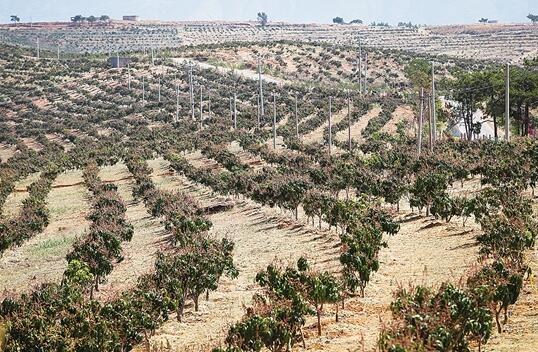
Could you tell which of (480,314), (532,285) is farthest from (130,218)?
(480,314)

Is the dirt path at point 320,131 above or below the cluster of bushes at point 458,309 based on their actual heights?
below

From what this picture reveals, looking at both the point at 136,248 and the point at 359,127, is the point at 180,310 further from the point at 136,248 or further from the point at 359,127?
the point at 359,127

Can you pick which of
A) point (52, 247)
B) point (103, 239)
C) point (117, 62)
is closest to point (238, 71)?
point (117, 62)

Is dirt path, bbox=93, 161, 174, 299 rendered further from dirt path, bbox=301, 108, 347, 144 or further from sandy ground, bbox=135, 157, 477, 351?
dirt path, bbox=301, 108, 347, 144

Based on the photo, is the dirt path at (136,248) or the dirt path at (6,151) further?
the dirt path at (6,151)

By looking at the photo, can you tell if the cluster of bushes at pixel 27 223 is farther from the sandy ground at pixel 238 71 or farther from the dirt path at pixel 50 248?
the sandy ground at pixel 238 71

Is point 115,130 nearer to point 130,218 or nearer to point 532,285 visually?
point 130,218

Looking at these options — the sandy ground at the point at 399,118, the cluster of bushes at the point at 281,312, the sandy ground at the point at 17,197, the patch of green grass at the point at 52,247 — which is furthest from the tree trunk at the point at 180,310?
the sandy ground at the point at 399,118
